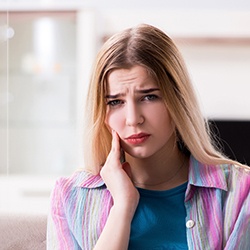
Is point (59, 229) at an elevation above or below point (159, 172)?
below

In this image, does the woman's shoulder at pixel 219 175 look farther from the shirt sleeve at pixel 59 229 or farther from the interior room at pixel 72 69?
the interior room at pixel 72 69

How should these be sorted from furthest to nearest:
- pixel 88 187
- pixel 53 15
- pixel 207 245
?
pixel 53 15, pixel 88 187, pixel 207 245

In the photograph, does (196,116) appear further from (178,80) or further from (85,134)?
(85,134)

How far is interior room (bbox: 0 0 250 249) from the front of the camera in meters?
4.18

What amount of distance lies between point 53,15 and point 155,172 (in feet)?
9.62

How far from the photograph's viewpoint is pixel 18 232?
1.49 meters

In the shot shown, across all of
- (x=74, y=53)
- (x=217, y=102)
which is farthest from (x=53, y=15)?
(x=217, y=102)

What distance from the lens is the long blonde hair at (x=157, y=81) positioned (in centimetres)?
143

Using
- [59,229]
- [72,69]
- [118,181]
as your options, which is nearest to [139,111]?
[118,181]

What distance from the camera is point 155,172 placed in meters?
1.51

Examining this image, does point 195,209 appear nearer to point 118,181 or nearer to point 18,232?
point 118,181

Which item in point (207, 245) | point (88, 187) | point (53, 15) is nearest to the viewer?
point (207, 245)

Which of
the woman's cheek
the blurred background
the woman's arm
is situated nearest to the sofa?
the woman's arm

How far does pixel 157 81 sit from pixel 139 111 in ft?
0.23
